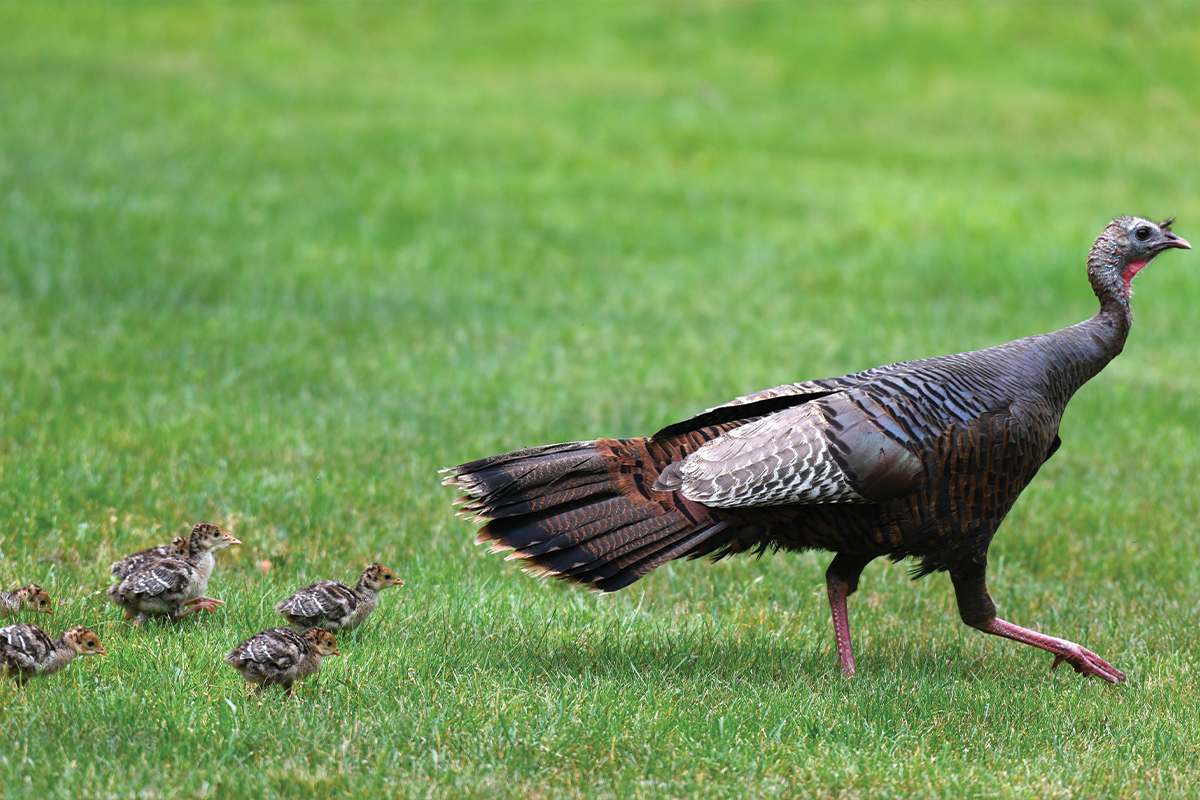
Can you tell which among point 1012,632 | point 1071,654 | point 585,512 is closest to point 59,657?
point 585,512

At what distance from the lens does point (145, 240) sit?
1188cm

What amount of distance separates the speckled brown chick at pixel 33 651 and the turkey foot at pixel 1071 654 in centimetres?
362

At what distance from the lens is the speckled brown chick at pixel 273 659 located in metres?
4.18

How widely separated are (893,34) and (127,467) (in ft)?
67.0

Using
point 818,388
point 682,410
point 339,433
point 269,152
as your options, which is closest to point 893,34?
point 269,152

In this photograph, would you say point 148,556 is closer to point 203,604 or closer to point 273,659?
point 203,604

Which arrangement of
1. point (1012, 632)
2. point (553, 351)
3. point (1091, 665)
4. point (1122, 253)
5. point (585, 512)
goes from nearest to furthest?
point (585, 512), point (1091, 665), point (1012, 632), point (1122, 253), point (553, 351)

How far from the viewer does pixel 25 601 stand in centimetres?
479

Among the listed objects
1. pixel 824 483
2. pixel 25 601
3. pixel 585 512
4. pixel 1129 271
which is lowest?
pixel 25 601

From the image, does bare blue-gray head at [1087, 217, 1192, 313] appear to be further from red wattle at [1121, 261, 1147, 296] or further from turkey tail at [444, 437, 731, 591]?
turkey tail at [444, 437, 731, 591]

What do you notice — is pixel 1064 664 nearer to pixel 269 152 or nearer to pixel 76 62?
pixel 269 152

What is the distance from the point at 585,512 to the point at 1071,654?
208 cm

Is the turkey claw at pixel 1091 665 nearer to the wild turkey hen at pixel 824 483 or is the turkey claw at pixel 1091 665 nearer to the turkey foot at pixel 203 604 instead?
the wild turkey hen at pixel 824 483

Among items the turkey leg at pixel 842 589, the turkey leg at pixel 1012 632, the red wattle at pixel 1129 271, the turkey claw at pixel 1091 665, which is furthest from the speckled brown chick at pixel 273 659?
the red wattle at pixel 1129 271
